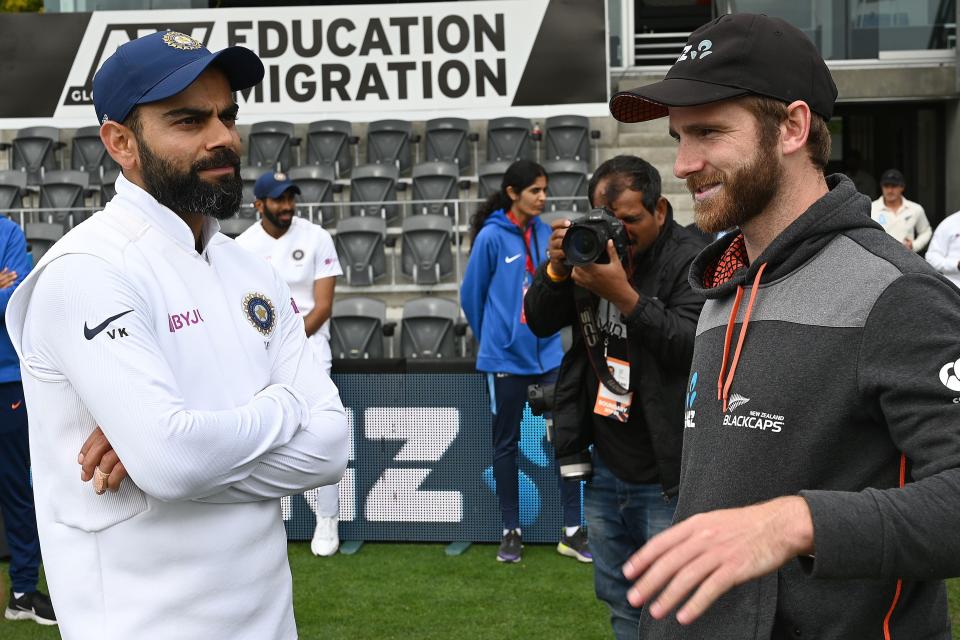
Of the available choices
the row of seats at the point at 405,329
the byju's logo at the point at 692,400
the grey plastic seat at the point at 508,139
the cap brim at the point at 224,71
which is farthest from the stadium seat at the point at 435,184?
the byju's logo at the point at 692,400

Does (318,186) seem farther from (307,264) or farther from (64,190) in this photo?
(307,264)

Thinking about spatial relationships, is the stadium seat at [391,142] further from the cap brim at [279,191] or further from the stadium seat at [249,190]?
the cap brim at [279,191]

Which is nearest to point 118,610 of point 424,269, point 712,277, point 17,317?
point 17,317

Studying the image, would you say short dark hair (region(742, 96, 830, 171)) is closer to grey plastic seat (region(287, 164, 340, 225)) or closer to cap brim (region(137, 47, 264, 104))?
cap brim (region(137, 47, 264, 104))

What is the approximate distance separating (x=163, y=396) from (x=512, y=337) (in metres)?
3.71

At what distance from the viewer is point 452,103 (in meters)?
12.9

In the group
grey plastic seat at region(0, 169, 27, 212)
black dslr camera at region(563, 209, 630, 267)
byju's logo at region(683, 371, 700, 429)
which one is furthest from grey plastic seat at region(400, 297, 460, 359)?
byju's logo at region(683, 371, 700, 429)

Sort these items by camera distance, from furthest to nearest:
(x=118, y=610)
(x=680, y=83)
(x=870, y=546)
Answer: (x=118, y=610) → (x=680, y=83) → (x=870, y=546)

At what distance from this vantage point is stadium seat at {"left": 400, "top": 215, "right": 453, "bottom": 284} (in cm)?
1038

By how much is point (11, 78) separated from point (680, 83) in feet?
44.1

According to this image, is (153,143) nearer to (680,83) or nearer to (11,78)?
(680,83)

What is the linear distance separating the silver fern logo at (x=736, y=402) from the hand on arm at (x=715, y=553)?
0.31 metres

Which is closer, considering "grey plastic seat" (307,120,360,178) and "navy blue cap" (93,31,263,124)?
"navy blue cap" (93,31,263,124)

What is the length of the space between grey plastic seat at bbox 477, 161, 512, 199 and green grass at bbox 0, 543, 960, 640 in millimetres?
6206
